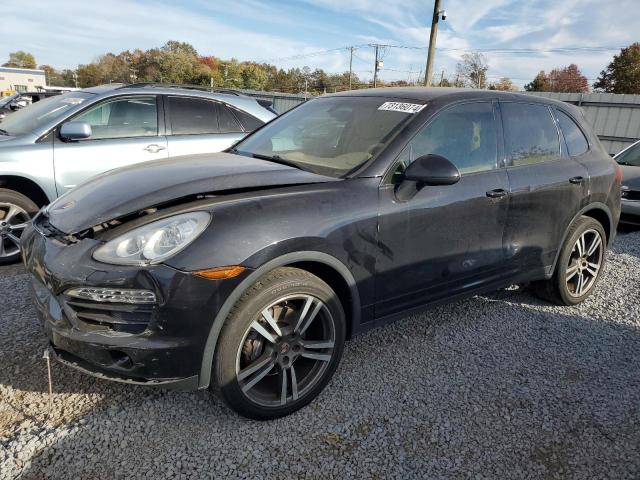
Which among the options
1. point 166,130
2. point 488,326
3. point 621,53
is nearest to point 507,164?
point 488,326

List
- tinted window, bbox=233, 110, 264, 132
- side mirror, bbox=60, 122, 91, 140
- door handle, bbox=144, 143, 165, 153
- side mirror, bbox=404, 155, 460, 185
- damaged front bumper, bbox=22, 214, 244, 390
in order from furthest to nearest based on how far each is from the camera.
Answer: tinted window, bbox=233, 110, 264, 132
door handle, bbox=144, 143, 165, 153
side mirror, bbox=60, 122, 91, 140
side mirror, bbox=404, 155, 460, 185
damaged front bumper, bbox=22, 214, 244, 390

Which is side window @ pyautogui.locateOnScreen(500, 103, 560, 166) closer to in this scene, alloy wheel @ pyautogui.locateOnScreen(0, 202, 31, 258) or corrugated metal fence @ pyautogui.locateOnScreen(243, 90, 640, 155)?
alloy wheel @ pyautogui.locateOnScreen(0, 202, 31, 258)

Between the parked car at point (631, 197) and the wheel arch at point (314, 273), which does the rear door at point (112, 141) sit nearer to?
the wheel arch at point (314, 273)

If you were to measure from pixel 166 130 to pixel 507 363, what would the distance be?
4121mm

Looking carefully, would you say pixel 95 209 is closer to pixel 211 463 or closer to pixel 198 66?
pixel 211 463

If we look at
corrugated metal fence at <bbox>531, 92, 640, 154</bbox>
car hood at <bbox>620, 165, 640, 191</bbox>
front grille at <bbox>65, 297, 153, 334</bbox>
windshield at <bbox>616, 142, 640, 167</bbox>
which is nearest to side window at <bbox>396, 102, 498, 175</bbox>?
front grille at <bbox>65, 297, 153, 334</bbox>

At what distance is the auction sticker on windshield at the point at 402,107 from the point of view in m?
2.90

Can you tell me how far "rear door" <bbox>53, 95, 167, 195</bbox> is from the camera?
14.5 feet

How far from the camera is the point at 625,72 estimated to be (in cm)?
4375

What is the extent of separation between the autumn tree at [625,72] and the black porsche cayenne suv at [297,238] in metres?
49.5

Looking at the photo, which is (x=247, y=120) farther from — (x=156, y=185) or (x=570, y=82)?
(x=570, y=82)

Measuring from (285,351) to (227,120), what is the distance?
3.83 metres

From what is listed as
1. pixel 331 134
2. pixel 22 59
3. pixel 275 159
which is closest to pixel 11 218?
pixel 275 159

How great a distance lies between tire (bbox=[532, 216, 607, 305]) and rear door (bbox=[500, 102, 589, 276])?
17cm
